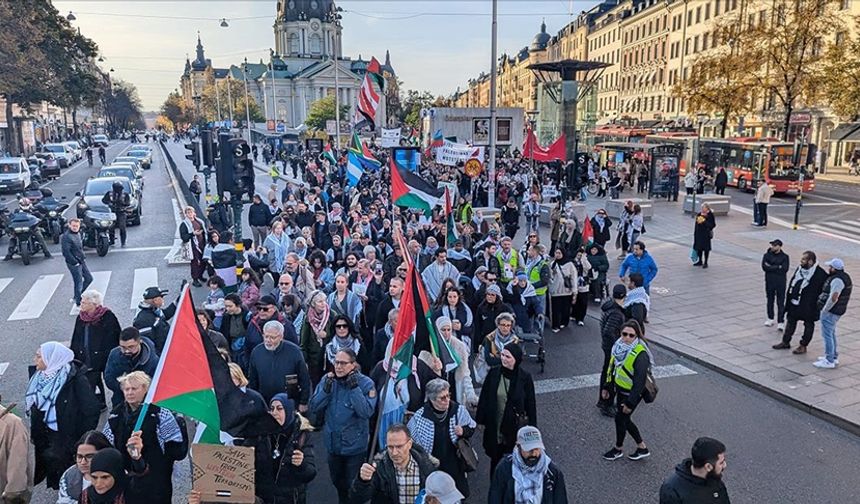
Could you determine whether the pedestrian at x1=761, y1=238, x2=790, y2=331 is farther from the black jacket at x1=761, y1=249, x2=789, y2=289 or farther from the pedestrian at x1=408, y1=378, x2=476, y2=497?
the pedestrian at x1=408, y1=378, x2=476, y2=497

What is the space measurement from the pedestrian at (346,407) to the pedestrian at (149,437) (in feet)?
3.45

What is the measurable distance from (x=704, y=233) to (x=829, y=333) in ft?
21.5

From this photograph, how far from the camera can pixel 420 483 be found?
424 cm

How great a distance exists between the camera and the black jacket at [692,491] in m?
4.12

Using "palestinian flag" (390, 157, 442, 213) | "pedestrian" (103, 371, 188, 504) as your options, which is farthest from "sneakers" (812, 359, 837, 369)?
"pedestrian" (103, 371, 188, 504)

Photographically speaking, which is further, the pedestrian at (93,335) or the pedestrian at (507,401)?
the pedestrian at (93,335)

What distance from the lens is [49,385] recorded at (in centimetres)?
519

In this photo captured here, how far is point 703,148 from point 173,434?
38.3m

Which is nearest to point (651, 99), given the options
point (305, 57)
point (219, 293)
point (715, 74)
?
point (715, 74)

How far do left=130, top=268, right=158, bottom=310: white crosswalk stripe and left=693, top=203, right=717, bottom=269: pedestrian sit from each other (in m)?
12.5

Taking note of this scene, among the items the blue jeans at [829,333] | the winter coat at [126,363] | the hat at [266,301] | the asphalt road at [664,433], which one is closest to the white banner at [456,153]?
the asphalt road at [664,433]

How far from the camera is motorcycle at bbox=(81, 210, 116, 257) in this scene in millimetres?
17297

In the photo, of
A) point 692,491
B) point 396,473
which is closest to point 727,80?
point 692,491

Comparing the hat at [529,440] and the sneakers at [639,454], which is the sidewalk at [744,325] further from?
the hat at [529,440]
